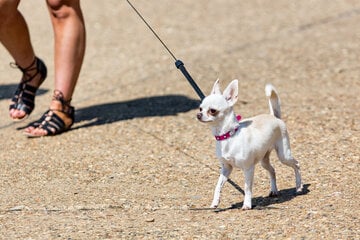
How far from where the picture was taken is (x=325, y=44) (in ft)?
32.2

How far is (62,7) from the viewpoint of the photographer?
6578 millimetres

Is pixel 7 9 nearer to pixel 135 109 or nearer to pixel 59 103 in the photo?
pixel 59 103

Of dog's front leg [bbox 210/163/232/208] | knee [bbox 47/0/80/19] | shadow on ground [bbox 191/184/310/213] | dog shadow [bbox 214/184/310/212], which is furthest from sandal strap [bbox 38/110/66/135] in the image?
A: dog's front leg [bbox 210/163/232/208]

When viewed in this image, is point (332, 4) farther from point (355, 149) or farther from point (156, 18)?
point (355, 149)

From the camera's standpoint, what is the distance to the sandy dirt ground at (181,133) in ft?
15.8

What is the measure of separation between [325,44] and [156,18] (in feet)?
8.08

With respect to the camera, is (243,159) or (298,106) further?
(298,106)

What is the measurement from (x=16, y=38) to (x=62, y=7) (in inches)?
22.2

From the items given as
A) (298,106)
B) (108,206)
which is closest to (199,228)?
(108,206)

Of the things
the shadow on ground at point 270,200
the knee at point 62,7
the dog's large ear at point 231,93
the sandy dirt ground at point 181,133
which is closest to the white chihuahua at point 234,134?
the dog's large ear at point 231,93

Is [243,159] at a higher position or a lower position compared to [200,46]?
higher

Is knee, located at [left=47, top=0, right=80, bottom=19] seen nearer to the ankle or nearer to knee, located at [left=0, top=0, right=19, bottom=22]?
knee, located at [left=0, top=0, right=19, bottom=22]

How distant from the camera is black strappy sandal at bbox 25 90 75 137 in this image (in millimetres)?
6692

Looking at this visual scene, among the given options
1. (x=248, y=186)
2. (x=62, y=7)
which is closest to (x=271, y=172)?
(x=248, y=186)
